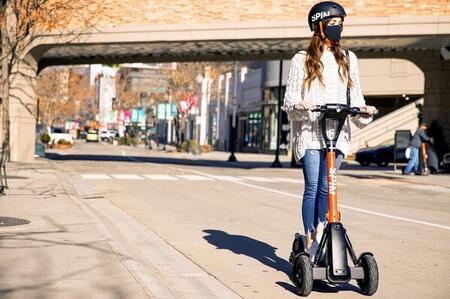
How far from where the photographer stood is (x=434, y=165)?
32.3 m

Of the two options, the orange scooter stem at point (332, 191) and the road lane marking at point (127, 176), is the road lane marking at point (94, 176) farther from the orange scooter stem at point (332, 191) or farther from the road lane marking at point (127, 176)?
the orange scooter stem at point (332, 191)

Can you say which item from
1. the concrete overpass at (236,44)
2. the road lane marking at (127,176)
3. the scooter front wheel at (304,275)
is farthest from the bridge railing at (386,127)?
the scooter front wheel at (304,275)

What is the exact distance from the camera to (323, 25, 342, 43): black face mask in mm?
7000

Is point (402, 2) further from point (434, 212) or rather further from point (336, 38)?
point (336, 38)

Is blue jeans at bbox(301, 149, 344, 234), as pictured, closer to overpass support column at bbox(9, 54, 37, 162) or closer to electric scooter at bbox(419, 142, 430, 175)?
electric scooter at bbox(419, 142, 430, 175)

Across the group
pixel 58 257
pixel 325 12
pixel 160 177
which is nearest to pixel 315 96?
pixel 325 12

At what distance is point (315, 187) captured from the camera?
7125mm

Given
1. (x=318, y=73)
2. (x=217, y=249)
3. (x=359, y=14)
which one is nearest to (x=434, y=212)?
(x=217, y=249)

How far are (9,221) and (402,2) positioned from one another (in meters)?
21.8

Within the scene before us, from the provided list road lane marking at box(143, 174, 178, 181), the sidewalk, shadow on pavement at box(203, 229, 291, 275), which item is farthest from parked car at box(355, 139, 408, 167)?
shadow on pavement at box(203, 229, 291, 275)

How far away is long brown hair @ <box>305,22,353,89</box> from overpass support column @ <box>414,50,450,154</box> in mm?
28928

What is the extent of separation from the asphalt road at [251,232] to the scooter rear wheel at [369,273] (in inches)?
10.5

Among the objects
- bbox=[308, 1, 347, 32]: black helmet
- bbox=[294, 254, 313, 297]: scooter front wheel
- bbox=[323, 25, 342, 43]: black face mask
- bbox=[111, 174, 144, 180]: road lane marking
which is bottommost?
bbox=[111, 174, 144, 180]: road lane marking

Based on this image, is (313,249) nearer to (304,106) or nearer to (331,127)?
(331,127)
